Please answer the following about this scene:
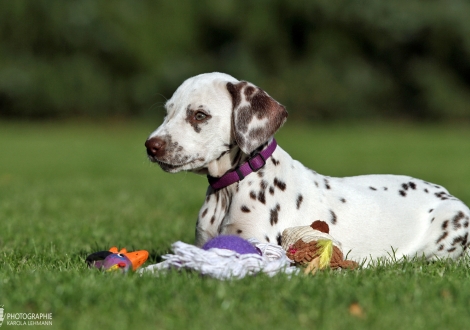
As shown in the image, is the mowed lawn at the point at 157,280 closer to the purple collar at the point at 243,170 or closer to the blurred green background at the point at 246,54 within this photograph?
the purple collar at the point at 243,170

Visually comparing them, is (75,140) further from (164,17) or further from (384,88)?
(384,88)

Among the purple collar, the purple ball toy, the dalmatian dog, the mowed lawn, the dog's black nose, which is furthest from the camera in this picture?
the purple collar

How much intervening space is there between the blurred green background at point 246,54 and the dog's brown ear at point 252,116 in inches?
1290

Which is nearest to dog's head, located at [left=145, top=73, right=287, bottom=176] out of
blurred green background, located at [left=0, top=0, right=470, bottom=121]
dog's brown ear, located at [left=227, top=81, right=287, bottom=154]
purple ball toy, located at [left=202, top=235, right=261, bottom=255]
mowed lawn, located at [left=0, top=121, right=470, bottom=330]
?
dog's brown ear, located at [left=227, top=81, right=287, bottom=154]

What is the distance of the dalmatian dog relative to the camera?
5441mm

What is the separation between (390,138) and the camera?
30266mm

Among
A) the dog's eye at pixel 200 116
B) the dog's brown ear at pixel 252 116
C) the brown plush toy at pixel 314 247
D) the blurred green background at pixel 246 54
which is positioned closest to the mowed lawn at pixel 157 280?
the brown plush toy at pixel 314 247

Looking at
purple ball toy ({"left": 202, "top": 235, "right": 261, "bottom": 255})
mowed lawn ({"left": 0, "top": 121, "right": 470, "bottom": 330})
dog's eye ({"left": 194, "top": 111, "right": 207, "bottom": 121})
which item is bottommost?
mowed lawn ({"left": 0, "top": 121, "right": 470, "bottom": 330})

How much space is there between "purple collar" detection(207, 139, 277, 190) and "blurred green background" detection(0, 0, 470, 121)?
32.7 m

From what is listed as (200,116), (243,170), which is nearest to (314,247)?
(243,170)

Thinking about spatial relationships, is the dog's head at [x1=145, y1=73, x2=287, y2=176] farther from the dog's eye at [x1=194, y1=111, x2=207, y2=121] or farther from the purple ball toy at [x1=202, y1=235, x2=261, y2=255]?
the purple ball toy at [x1=202, y1=235, x2=261, y2=255]

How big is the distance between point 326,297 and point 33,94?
36091mm

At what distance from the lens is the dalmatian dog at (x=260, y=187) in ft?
17.9

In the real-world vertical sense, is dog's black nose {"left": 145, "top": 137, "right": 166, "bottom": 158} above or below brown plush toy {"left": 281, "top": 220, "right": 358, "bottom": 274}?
above
